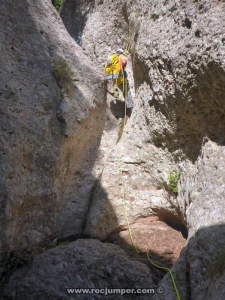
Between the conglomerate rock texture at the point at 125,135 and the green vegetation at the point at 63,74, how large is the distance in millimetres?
126

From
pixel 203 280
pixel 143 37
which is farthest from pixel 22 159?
pixel 143 37

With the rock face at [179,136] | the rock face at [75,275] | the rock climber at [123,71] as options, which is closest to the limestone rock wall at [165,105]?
the rock face at [179,136]

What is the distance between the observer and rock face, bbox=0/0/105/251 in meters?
3.88

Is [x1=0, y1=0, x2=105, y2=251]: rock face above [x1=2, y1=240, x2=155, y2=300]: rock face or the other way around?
above

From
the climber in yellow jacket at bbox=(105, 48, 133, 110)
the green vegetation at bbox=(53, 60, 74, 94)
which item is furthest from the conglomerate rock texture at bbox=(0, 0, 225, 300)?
the climber in yellow jacket at bbox=(105, 48, 133, 110)

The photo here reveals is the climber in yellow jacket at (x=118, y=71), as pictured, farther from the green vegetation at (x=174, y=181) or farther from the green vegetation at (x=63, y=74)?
the green vegetation at (x=174, y=181)

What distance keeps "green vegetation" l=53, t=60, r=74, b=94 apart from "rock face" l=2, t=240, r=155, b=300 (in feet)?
9.88

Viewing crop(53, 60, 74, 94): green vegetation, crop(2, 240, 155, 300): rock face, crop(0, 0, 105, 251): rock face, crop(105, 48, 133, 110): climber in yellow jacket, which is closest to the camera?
crop(2, 240, 155, 300): rock face

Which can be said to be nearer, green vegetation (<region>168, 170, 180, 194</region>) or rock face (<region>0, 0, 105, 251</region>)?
rock face (<region>0, 0, 105, 251</region>)

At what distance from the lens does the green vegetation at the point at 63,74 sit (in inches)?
210

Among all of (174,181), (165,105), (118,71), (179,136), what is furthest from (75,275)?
(118,71)

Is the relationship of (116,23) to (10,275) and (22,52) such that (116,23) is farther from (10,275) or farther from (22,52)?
(10,275)

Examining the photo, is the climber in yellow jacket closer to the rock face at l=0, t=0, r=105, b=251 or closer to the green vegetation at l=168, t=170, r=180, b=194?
the rock face at l=0, t=0, r=105, b=251

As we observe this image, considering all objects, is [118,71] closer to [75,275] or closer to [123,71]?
[123,71]
